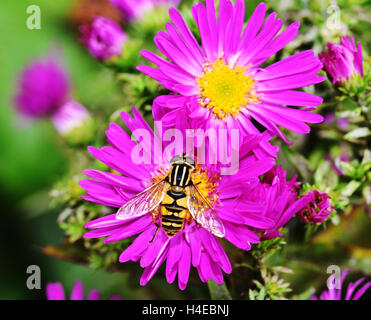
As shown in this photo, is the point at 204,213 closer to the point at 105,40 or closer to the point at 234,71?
the point at 234,71

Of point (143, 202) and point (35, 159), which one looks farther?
point (35, 159)

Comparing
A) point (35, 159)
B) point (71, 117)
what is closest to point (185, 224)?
point (71, 117)

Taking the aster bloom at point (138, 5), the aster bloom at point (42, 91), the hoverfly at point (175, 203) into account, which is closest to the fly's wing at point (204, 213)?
the hoverfly at point (175, 203)

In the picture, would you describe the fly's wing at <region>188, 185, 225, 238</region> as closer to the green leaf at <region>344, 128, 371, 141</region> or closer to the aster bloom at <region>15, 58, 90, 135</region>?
the green leaf at <region>344, 128, 371, 141</region>

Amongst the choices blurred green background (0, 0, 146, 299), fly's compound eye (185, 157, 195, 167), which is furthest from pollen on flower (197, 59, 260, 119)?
blurred green background (0, 0, 146, 299)
